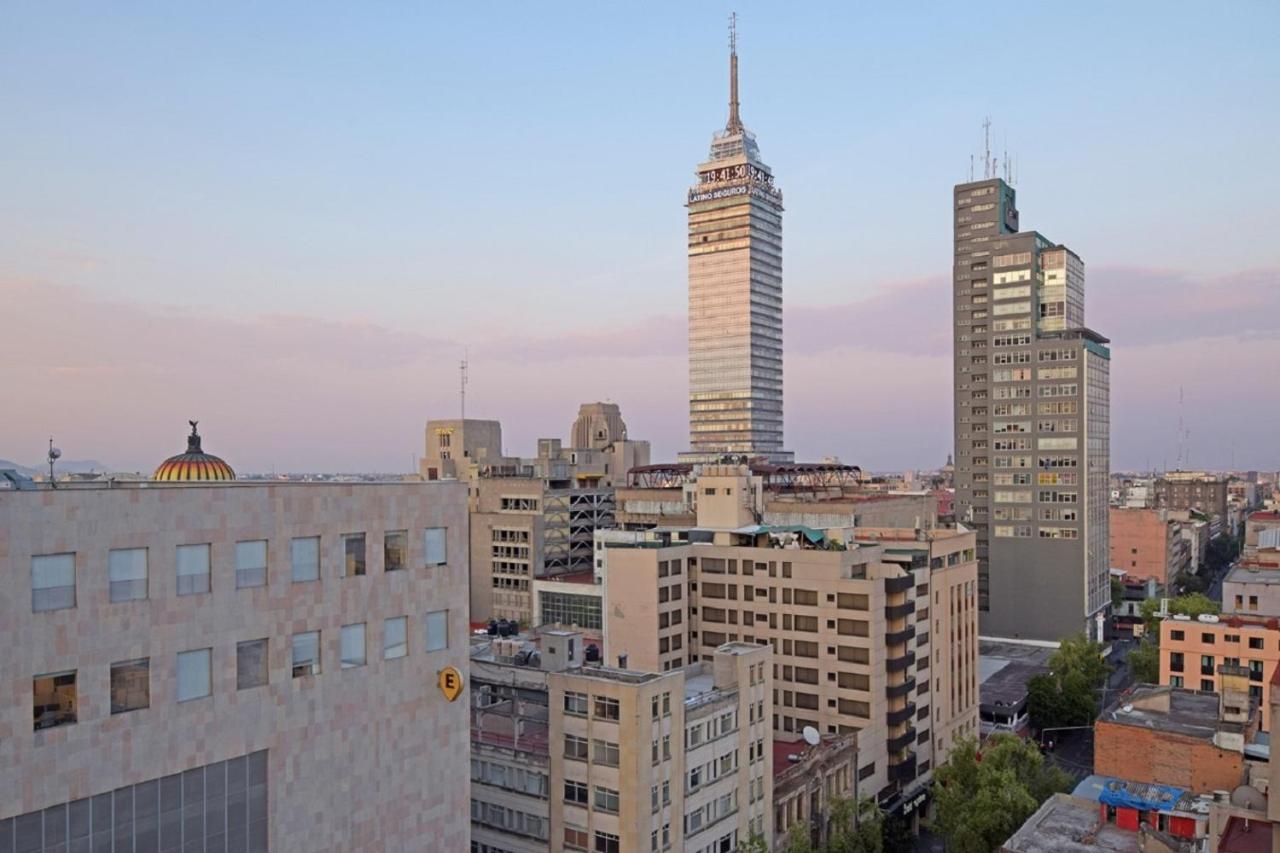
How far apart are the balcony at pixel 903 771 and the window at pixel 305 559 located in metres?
66.5

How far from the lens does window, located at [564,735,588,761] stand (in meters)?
59.0

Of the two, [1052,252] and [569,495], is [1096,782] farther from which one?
[1052,252]

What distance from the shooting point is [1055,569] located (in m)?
167

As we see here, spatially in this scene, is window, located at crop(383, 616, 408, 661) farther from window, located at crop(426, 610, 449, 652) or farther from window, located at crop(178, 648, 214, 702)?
window, located at crop(178, 648, 214, 702)

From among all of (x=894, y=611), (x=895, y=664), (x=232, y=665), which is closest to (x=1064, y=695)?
(x=895, y=664)

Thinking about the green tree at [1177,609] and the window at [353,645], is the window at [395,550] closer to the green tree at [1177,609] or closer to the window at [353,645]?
the window at [353,645]

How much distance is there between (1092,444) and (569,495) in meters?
98.0

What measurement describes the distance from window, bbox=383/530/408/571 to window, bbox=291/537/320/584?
12.9 feet

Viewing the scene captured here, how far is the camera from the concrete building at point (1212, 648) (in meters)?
96.4

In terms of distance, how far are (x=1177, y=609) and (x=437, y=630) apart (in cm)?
12641

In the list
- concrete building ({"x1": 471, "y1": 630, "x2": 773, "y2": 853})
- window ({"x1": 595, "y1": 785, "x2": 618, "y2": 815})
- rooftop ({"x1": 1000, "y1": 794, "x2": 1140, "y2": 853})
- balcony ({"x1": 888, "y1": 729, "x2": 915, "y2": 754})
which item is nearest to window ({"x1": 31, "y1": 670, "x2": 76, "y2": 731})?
concrete building ({"x1": 471, "y1": 630, "x2": 773, "y2": 853})

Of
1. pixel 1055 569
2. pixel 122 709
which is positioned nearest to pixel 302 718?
pixel 122 709

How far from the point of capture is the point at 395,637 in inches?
1853

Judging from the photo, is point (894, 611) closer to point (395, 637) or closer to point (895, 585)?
point (895, 585)
